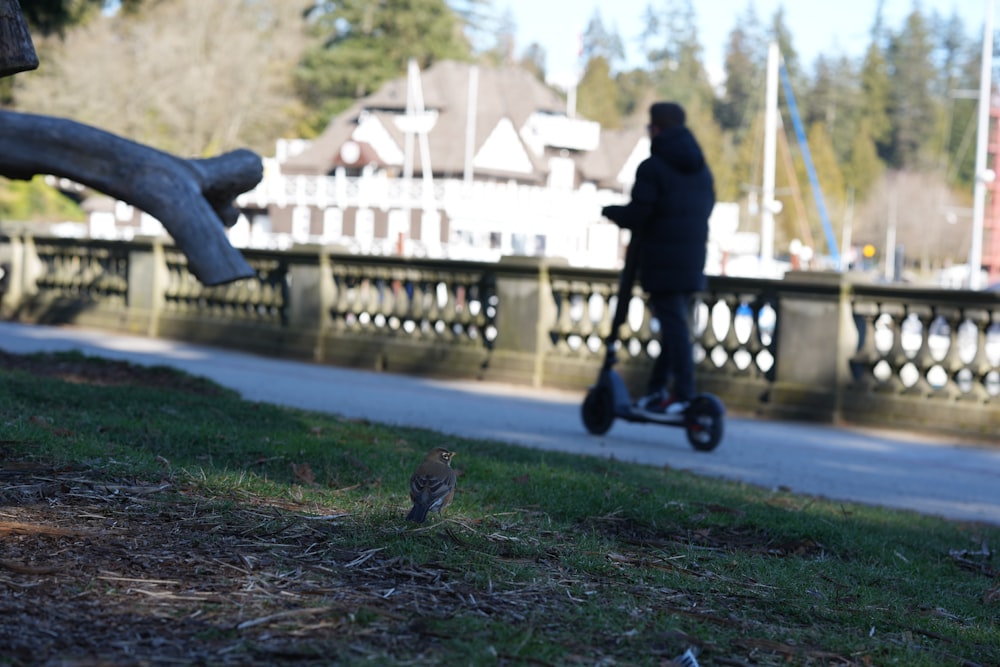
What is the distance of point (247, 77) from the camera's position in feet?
249

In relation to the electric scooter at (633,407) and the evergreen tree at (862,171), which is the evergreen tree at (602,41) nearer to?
the evergreen tree at (862,171)

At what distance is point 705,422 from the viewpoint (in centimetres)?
1066

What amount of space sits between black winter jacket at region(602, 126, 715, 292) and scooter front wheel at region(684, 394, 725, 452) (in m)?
0.84

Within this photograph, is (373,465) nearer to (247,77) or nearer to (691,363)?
(691,363)

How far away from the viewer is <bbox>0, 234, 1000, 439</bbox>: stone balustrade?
1302 cm

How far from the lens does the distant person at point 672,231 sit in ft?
34.3

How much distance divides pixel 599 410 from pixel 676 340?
110cm

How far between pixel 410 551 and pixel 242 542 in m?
0.56

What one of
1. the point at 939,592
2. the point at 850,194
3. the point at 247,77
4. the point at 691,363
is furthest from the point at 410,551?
the point at 850,194

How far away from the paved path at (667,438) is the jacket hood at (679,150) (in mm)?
2092

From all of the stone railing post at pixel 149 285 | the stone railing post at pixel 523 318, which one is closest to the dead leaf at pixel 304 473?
the stone railing post at pixel 523 318

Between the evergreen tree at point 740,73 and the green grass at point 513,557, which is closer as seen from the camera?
the green grass at point 513,557

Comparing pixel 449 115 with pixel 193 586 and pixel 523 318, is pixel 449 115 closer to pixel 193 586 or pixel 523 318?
pixel 523 318

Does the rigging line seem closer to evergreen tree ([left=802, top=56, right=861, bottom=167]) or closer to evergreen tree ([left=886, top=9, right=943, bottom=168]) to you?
evergreen tree ([left=886, top=9, right=943, bottom=168])
